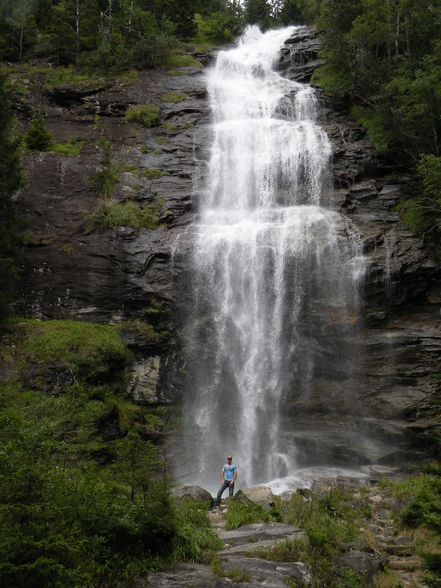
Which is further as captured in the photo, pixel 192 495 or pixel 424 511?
pixel 192 495

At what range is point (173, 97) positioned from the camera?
29.0 metres

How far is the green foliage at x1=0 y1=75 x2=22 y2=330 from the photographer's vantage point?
15.3 m

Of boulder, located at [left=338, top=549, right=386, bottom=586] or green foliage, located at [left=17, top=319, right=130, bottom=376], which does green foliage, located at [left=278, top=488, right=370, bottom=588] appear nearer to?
boulder, located at [left=338, top=549, right=386, bottom=586]

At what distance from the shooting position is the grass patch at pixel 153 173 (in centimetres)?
2380

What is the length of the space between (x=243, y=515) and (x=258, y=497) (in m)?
1.29

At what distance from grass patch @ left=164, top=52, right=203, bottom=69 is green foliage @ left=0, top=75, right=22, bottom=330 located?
18.4 m

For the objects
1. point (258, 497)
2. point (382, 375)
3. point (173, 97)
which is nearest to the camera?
point (258, 497)

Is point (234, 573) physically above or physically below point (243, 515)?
above

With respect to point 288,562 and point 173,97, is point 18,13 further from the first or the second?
point 288,562

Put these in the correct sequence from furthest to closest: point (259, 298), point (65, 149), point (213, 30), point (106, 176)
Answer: point (213, 30)
point (65, 149)
point (106, 176)
point (259, 298)

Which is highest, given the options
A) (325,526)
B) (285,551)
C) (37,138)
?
(37,138)

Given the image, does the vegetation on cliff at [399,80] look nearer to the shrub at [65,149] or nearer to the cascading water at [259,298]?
the cascading water at [259,298]

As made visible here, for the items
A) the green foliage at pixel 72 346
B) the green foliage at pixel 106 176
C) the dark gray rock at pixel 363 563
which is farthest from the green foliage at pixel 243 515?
the green foliage at pixel 106 176

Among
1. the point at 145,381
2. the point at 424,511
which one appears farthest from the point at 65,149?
the point at 424,511
